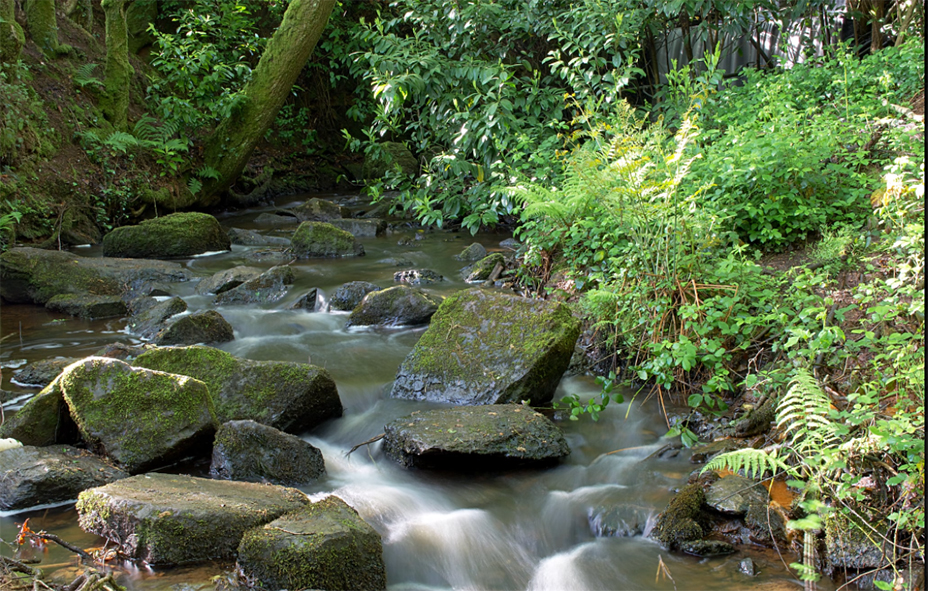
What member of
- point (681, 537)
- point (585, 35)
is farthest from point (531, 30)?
point (681, 537)

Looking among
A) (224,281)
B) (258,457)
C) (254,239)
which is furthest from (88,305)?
(258,457)

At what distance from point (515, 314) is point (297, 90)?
13927 millimetres

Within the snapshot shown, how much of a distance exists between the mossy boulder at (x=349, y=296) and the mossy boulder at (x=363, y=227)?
3.59 meters

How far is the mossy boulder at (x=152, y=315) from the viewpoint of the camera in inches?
263

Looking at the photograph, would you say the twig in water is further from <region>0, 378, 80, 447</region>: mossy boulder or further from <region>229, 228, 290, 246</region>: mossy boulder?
<region>229, 228, 290, 246</region>: mossy boulder

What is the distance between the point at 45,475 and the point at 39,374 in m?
2.00

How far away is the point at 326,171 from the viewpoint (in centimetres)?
1662

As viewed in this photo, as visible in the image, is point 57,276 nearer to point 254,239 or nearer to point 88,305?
point 88,305

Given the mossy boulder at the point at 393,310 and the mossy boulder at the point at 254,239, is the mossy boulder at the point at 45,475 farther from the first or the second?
the mossy boulder at the point at 254,239

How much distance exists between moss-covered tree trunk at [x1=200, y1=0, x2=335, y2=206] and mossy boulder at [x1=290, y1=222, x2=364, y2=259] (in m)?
3.43

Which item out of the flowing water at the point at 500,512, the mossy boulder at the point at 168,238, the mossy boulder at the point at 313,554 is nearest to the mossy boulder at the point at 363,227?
the mossy boulder at the point at 168,238

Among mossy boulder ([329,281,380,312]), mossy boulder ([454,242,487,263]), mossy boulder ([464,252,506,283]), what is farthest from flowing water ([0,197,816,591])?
mossy boulder ([454,242,487,263])

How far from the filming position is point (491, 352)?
17.1 ft

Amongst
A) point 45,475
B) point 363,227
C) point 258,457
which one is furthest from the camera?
point 363,227
